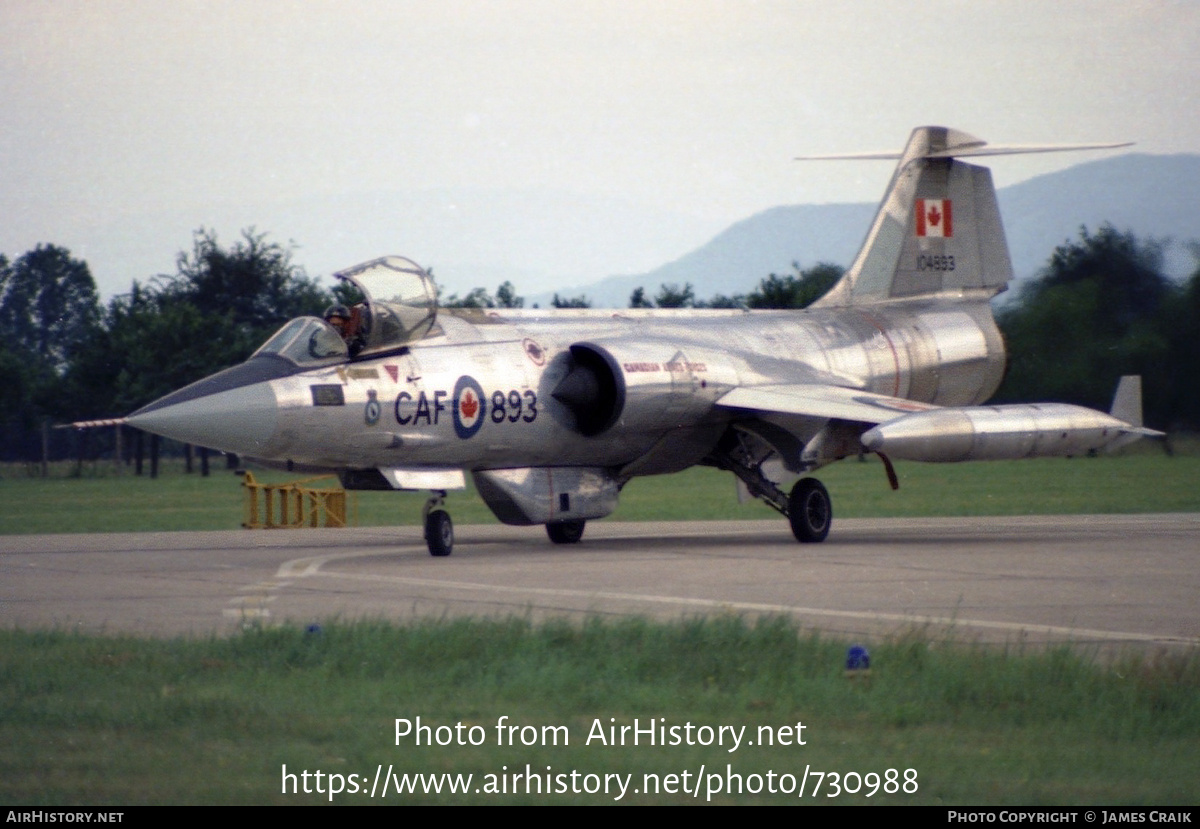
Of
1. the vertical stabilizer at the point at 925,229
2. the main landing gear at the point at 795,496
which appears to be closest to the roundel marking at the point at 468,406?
the main landing gear at the point at 795,496

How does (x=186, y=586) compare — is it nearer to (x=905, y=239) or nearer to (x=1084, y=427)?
(x=1084, y=427)

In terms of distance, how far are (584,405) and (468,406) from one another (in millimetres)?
1550

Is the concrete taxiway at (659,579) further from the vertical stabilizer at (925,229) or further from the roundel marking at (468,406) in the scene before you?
the vertical stabilizer at (925,229)

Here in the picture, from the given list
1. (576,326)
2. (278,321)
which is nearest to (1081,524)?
(576,326)

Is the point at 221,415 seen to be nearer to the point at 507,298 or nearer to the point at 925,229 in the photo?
the point at 925,229

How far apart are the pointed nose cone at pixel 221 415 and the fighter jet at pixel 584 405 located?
2cm

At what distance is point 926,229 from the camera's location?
21.5 meters

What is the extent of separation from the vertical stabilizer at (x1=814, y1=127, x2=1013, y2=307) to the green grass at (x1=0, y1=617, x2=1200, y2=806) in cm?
1297

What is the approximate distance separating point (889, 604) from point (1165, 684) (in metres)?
3.98

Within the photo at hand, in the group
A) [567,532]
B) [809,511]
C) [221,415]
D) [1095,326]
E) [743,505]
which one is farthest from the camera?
[1095,326]

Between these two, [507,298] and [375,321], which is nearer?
[375,321]

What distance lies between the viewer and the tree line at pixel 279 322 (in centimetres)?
3139

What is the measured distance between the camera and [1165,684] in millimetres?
7105

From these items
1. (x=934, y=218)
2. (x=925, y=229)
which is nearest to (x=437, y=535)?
(x=925, y=229)
